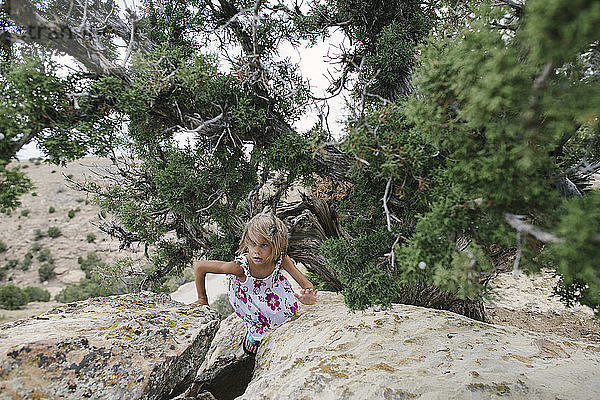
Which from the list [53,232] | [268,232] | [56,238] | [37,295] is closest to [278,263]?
[268,232]

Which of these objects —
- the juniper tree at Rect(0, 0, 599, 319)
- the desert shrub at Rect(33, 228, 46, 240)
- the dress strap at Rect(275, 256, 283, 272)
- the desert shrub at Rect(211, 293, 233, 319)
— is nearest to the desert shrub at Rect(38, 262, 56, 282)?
the desert shrub at Rect(33, 228, 46, 240)

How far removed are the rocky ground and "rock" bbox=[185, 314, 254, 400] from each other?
284 centimetres

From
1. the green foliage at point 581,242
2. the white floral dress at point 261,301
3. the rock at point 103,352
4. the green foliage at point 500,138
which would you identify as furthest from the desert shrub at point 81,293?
the green foliage at point 581,242

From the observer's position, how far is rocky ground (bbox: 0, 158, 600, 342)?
608 centimetres

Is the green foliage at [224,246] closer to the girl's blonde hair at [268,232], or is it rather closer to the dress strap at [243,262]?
the dress strap at [243,262]

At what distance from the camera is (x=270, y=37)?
436 cm

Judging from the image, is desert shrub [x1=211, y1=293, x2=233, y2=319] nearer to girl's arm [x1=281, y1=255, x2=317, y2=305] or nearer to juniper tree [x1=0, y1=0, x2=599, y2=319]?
juniper tree [x1=0, y1=0, x2=599, y2=319]

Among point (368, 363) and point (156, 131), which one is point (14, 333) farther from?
point (368, 363)

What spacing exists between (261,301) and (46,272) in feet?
81.1

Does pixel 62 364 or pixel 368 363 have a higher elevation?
pixel 62 364

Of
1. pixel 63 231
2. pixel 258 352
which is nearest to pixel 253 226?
pixel 258 352

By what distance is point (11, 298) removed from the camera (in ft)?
51.0

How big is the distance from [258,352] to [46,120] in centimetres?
330

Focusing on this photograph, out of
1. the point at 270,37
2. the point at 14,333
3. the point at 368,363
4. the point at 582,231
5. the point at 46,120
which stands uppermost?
the point at 270,37
